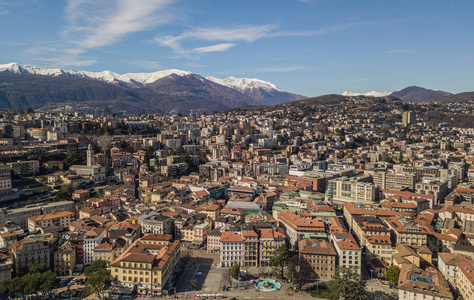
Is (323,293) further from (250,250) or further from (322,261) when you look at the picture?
(250,250)


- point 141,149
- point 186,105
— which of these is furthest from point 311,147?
point 186,105

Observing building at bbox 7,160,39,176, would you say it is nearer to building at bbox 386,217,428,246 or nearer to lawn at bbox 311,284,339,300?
lawn at bbox 311,284,339,300

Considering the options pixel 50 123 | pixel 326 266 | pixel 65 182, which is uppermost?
pixel 50 123

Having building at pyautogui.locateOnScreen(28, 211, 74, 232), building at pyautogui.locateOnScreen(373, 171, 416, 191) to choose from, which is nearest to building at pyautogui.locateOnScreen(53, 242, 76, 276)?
building at pyautogui.locateOnScreen(28, 211, 74, 232)

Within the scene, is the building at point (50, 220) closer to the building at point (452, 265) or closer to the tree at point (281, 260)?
the tree at point (281, 260)

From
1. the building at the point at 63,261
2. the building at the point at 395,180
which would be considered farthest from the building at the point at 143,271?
the building at the point at 395,180

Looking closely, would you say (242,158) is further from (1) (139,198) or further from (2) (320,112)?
(2) (320,112)

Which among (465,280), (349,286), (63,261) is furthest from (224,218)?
(465,280)

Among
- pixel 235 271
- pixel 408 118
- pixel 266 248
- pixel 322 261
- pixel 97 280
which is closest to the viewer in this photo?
pixel 97 280
